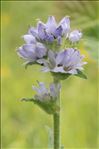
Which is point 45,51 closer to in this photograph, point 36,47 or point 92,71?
point 36,47

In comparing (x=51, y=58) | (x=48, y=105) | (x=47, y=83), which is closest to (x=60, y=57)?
(x=51, y=58)

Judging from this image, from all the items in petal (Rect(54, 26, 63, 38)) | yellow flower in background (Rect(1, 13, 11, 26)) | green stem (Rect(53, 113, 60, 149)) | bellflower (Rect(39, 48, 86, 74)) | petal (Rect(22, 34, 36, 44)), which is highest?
yellow flower in background (Rect(1, 13, 11, 26))

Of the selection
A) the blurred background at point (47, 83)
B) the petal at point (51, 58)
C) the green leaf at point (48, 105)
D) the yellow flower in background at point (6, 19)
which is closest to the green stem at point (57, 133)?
the green leaf at point (48, 105)

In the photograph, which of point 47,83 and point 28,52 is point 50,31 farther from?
point 47,83

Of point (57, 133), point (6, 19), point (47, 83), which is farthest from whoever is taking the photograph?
point (6, 19)

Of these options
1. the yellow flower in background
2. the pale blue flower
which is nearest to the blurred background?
the yellow flower in background

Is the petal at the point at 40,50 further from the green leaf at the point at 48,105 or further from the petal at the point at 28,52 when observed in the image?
the green leaf at the point at 48,105

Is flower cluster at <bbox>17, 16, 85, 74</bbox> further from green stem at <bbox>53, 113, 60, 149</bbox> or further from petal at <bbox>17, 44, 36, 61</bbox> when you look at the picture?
green stem at <bbox>53, 113, 60, 149</bbox>
